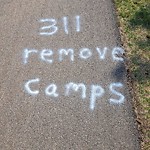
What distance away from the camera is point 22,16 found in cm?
634

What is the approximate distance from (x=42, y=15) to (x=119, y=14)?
1.18 metres

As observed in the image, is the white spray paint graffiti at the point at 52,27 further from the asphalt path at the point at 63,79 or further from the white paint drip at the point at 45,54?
the white paint drip at the point at 45,54

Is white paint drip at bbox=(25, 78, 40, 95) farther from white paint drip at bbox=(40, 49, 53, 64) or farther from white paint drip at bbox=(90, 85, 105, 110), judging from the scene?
white paint drip at bbox=(90, 85, 105, 110)

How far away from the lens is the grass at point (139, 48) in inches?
181

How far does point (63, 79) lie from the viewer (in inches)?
203

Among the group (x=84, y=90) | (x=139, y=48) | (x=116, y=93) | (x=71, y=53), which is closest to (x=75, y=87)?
(x=84, y=90)

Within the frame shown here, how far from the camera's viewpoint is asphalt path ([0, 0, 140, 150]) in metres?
4.45

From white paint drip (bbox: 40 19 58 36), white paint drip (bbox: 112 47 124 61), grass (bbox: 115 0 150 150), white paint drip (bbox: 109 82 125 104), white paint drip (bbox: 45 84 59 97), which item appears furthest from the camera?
white paint drip (bbox: 40 19 58 36)

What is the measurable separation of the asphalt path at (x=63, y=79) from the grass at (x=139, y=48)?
103 mm

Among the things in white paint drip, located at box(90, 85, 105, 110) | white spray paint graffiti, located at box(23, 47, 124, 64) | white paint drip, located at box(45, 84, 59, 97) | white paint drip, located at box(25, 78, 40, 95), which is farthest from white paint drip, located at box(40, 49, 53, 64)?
white paint drip, located at box(90, 85, 105, 110)

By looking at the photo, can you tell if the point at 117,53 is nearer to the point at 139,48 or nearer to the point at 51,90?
the point at 139,48

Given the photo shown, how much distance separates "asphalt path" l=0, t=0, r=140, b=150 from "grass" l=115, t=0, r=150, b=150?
103mm

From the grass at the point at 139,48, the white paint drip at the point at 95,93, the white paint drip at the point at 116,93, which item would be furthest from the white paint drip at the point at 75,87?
the grass at the point at 139,48

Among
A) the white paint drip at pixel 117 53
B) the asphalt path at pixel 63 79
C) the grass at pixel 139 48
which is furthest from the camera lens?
the white paint drip at pixel 117 53
